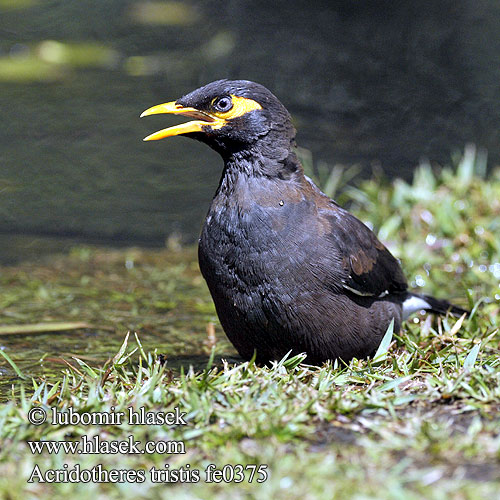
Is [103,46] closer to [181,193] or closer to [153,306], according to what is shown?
[181,193]

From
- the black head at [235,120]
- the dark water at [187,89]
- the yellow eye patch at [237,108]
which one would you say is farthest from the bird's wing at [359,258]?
the dark water at [187,89]

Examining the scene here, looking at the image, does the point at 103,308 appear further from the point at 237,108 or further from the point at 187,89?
the point at 187,89

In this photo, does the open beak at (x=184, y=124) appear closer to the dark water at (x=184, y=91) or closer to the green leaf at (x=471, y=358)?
the green leaf at (x=471, y=358)

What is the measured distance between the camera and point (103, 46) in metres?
12.1

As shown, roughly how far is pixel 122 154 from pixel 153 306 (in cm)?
383

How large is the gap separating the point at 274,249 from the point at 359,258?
579mm

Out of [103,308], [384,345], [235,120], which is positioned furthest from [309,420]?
[103,308]

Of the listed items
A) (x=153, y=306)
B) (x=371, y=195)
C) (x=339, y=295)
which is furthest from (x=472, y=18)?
(x=339, y=295)

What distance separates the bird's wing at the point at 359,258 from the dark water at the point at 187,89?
11.5 ft

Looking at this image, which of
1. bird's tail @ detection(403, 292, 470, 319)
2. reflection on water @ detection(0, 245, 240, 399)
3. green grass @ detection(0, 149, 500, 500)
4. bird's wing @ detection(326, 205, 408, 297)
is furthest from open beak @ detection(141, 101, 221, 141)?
bird's tail @ detection(403, 292, 470, 319)

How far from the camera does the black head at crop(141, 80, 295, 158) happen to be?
14.3 feet

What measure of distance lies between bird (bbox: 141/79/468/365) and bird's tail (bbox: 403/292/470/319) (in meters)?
0.44

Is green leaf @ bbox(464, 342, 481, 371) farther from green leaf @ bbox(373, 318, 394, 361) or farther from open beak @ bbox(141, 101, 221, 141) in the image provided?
open beak @ bbox(141, 101, 221, 141)

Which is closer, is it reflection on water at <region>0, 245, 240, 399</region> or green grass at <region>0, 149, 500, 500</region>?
green grass at <region>0, 149, 500, 500</region>
